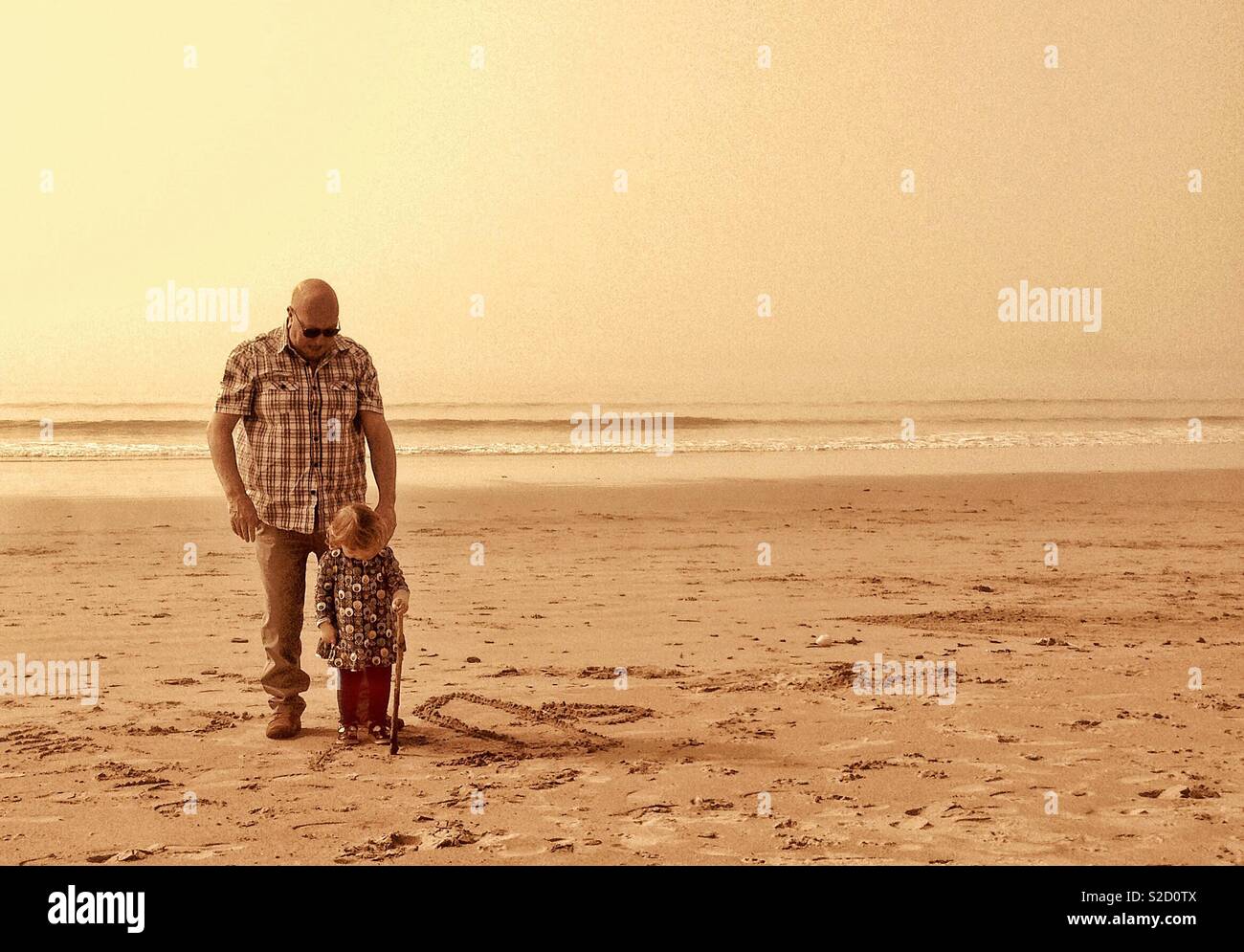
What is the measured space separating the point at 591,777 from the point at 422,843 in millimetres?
840

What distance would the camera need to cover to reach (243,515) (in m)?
4.77

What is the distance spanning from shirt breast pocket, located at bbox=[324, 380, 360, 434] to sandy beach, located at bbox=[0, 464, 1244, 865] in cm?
132

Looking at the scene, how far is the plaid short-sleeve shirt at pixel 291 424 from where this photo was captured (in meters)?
4.86

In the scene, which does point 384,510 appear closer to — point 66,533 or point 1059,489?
point 66,533

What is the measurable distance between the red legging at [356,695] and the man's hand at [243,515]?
2.27 ft

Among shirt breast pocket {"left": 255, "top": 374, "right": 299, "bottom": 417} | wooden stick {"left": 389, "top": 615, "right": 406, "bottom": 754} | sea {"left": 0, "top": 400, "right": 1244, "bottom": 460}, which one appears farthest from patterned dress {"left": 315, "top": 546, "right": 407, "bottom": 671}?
sea {"left": 0, "top": 400, "right": 1244, "bottom": 460}

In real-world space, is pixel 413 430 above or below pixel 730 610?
above

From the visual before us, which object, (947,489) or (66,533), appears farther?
(947,489)

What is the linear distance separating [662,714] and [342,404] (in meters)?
1.96

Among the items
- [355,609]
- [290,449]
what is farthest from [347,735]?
[290,449]

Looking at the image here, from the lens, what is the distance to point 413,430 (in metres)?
25.0

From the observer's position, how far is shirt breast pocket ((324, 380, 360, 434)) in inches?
193
